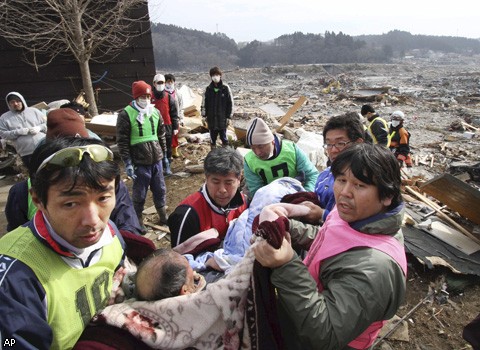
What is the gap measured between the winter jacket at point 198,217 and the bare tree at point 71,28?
8.06 m

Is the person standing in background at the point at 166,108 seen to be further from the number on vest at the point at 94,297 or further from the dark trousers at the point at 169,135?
the number on vest at the point at 94,297

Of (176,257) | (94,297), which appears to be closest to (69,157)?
(94,297)

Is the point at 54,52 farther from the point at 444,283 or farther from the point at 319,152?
the point at 444,283

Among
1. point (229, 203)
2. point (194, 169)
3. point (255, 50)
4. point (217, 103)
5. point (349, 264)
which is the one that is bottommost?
point (194, 169)

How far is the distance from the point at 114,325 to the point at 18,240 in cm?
51

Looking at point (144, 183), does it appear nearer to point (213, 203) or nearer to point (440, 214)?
point (213, 203)

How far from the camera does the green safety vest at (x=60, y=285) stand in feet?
3.76

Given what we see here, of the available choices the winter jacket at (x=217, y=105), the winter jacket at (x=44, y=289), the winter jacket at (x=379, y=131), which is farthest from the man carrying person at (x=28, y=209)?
the winter jacket at (x=379, y=131)

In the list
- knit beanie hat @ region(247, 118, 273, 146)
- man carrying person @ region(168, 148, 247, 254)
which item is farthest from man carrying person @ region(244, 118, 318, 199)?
man carrying person @ region(168, 148, 247, 254)

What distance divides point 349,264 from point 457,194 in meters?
4.13

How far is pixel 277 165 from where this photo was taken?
365cm

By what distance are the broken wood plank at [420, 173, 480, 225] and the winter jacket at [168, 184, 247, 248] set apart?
332 cm

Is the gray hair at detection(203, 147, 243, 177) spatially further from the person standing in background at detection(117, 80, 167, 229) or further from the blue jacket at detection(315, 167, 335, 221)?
the person standing in background at detection(117, 80, 167, 229)

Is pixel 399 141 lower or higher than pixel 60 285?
lower
